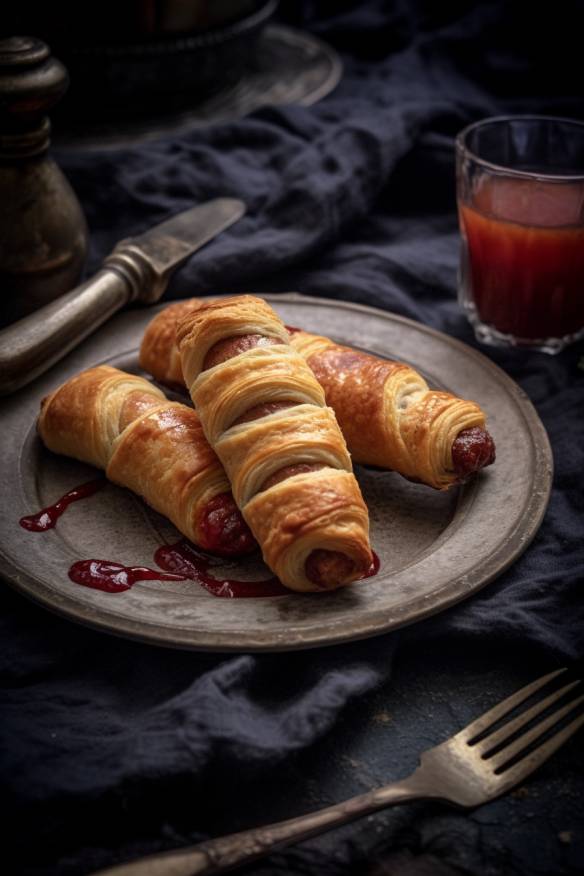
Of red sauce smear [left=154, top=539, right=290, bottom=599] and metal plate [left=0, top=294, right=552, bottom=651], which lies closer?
metal plate [left=0, top=294, right=552, bottom=651]

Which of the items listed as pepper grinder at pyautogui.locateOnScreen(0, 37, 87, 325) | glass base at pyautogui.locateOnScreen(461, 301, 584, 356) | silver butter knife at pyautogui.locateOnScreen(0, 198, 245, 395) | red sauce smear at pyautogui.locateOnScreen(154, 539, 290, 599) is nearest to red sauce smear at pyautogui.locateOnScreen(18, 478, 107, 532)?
red sauce smear at pyautogui.locateOnScreen(154, 539, 290, 599)

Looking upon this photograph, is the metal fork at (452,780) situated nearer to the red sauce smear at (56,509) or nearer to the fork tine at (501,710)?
the fork tine at (501,710)

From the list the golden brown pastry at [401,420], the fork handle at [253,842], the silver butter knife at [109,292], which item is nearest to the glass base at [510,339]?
the golden brown pastry at [401,420]

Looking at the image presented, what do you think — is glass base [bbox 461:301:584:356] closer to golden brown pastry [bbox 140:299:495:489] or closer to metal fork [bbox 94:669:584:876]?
golden brown pastry [bbox 140:299:495:489]

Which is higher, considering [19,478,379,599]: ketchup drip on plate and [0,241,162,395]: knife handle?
[0,241,162,395]: knife handle

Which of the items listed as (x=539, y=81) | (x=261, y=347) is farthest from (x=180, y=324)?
(x=539, y=81)

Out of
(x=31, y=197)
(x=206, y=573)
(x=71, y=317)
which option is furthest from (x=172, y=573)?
(x=31, y=197)

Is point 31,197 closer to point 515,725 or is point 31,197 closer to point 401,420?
point 401,420
